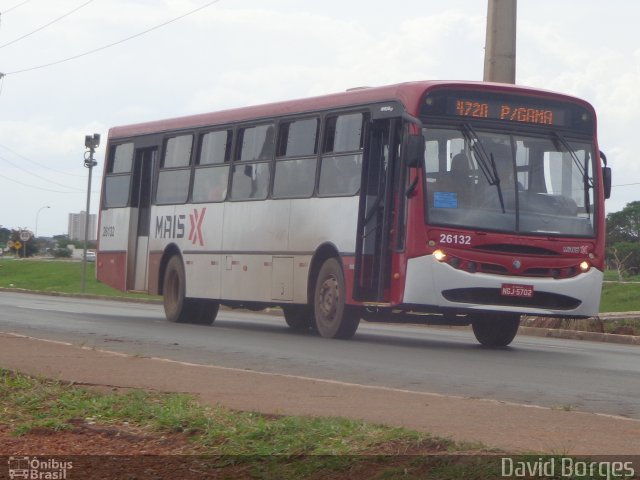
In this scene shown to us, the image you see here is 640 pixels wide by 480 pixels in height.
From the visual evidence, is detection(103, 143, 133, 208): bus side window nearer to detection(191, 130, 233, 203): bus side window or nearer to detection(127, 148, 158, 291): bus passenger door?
detection(127, 148, 158, 291): bus passenger door

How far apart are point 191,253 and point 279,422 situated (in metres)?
14.5

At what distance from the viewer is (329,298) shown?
1822 centimetres

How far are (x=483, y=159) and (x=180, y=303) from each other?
7.18 meters

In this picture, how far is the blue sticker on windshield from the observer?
54.6 ft

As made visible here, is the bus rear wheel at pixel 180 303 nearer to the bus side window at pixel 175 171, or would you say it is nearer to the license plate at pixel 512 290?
the bus side window at pixel 175 171

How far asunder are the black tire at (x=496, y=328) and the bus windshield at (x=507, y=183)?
1.82 meters

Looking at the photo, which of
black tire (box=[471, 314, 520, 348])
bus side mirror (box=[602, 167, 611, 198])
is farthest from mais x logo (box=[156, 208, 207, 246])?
bus side mirror (box=[602, 167, 611, 198])

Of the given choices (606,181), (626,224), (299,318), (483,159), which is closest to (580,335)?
(299,318)

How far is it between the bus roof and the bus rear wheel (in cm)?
233

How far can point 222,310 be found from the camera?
32.8 metres

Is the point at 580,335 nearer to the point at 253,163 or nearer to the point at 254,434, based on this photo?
the point at 253,163

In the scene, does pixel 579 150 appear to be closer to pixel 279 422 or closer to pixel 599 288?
pixel 599 288

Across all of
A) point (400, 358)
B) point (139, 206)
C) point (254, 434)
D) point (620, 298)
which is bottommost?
point (254, 434)

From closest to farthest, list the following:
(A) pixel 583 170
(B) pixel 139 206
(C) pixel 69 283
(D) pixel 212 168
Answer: (A) pixel 583 170
(D) pixel 212 168
(B) pixel 139 206
(C) pixel 69 283
